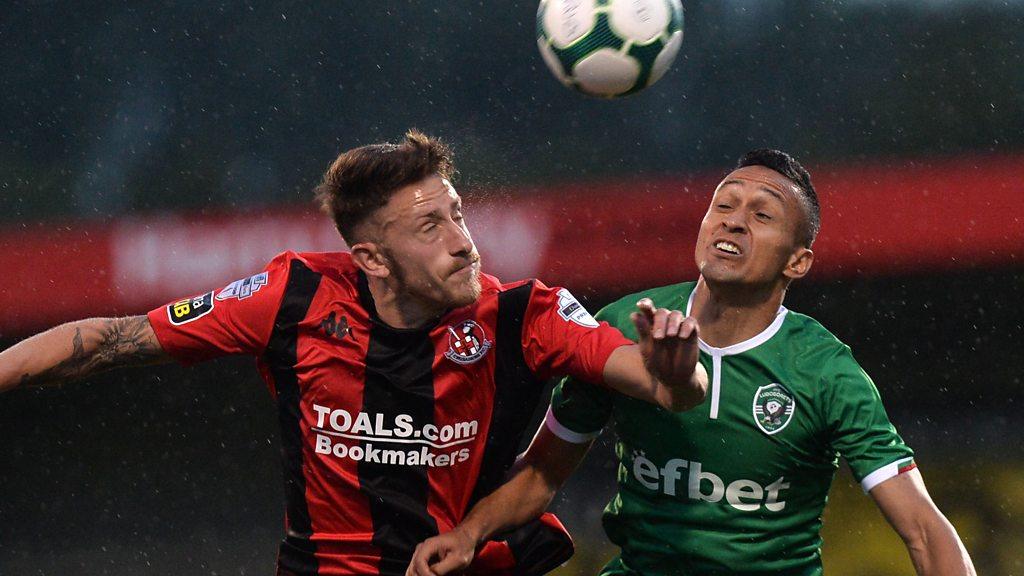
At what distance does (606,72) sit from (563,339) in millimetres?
848

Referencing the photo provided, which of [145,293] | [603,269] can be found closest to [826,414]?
[603,269]

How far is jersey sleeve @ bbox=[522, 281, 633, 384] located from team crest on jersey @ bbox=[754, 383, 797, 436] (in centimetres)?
41

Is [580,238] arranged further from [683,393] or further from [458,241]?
[683,393]

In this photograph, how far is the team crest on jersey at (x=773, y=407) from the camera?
3.33m

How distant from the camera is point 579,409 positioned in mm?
3539

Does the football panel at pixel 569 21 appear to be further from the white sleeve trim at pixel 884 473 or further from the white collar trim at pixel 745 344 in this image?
the white sleeve trim at pixel 884 473

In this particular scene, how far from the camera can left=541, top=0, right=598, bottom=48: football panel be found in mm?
3682

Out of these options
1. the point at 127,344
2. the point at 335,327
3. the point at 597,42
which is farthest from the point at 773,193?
the point at 127,344

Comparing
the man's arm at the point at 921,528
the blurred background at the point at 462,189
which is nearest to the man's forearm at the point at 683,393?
the man's arm at the point at 921,528

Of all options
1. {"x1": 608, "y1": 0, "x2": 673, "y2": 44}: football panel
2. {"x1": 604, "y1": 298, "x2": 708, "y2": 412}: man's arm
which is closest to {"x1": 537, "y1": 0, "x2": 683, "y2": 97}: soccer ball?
{"x1": 608, "y1": 0, "x2": 673, "y2": 44}: football panel

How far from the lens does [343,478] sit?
133 inches

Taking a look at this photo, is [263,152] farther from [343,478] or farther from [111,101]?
[343,478]

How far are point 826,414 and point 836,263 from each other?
280 centimetres

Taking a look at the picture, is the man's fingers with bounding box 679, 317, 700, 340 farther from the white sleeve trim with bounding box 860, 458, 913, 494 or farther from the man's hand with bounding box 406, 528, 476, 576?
the man's hand with bounding box 406, 528, 476, 576
